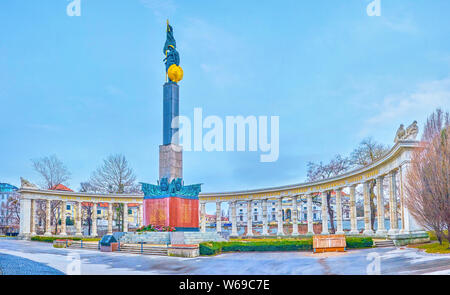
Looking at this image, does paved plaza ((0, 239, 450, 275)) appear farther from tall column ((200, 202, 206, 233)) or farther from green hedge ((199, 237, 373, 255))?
tall column ((200, 202, 206, 233))

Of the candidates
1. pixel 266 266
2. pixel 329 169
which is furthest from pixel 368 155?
pixel 266 266

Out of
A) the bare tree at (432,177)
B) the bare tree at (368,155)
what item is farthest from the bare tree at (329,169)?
the bare tree at (432,177)

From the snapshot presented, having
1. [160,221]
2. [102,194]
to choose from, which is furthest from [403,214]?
[102,194]

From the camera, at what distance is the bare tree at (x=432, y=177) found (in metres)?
21.2

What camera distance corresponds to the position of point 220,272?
60.2 ft

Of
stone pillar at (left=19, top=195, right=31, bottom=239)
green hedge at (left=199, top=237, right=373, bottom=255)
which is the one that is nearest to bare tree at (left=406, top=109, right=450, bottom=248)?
green hedge at (left=199, top=237, right=373, bottom=255)

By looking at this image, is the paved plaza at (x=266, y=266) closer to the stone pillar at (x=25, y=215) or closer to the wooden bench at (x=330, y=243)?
the wooden bench at (x=330, y=243)

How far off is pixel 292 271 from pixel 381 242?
14.9 metres

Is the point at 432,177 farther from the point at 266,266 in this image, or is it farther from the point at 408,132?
the point at 266,266

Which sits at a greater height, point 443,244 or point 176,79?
Answer: point 176,79

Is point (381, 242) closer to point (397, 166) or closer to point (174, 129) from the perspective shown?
point (397, 166)

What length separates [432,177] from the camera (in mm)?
21641

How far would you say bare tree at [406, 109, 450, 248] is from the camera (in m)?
21.2

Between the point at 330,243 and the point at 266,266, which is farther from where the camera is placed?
the point at 330,243
